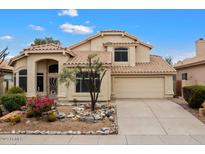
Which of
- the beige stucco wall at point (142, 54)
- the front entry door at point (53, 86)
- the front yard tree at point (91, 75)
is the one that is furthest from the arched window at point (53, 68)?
the beige stucco wall at point (142, 54)

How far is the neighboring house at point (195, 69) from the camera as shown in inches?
1015

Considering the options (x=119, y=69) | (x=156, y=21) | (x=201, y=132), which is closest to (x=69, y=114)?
(x=201, y=132)

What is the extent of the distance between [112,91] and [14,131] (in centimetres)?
1391

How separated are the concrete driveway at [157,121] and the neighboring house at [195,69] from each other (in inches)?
312

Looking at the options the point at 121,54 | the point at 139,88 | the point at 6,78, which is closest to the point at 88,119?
the point at 139,88

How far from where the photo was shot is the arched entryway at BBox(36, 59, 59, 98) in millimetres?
25109

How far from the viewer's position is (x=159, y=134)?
11883 millimetres

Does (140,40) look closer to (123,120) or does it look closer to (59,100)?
(59,100)

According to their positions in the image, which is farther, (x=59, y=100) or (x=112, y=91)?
(x=112, y=91)

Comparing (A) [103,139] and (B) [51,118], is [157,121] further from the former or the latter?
(B) [51,118]

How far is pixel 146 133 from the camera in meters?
12.1

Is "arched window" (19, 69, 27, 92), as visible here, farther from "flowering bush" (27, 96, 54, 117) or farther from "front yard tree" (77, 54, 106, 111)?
"flowering bush" (27, 96, 54, 117)

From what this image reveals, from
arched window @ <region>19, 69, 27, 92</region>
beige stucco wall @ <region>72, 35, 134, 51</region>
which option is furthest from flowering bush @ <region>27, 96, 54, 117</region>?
beige stucco wall @ <region>72, 35, 134, 51</region>

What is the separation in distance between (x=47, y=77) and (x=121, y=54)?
720cm
